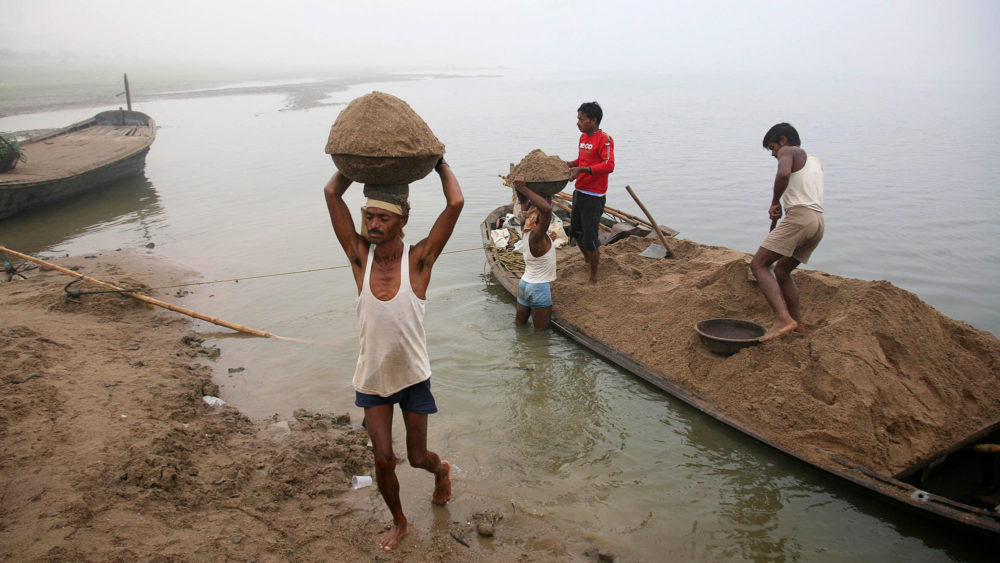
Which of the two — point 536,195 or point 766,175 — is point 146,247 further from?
point 766,175

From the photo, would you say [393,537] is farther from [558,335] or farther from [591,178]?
[591,178]

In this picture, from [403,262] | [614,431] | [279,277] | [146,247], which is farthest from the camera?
[146,247]

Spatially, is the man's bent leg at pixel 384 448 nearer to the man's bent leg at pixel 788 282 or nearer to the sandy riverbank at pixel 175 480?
the sandy riverbank at pixel 175 480

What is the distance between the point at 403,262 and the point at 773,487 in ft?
9.81

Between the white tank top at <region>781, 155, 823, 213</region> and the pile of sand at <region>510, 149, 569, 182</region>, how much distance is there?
1.93 m

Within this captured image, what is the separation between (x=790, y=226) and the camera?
4.79m

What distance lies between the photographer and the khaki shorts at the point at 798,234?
475cm

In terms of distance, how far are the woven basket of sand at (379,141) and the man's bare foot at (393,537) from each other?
1867 millimetres

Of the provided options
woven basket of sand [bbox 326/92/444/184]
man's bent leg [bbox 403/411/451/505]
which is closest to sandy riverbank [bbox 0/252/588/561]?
man's bent leg [bbox 403/411/451/505]

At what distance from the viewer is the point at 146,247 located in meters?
10.2

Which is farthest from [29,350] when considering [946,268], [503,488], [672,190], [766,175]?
[766,175]

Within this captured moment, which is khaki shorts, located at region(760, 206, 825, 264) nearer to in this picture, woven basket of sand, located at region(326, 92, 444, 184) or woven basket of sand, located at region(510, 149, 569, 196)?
woven basket of sand, located at region(510, 149, 569, 196)

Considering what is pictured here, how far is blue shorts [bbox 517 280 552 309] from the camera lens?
6.14m

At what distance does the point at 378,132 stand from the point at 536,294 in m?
3.64
